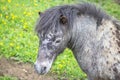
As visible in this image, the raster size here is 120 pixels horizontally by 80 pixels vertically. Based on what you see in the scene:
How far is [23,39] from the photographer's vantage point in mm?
8883

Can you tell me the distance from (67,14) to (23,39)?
11.3ft

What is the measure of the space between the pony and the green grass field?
89 centimetres

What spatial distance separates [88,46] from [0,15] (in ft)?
15.3

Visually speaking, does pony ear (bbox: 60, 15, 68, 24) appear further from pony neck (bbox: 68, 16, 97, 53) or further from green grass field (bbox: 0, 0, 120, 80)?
green grass field (bbox: 0, 0, 120, 80)

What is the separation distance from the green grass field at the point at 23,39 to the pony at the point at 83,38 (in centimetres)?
89

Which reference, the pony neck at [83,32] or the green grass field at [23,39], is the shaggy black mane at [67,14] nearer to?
the pony neck at [83,32]

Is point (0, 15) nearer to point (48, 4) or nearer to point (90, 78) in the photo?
point (48, 4)

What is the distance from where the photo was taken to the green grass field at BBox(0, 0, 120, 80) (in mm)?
7934

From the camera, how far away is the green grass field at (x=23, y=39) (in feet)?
26.0

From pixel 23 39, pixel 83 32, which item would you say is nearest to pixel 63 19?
pixel 83 32

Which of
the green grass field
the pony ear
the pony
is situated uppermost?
the pony ear

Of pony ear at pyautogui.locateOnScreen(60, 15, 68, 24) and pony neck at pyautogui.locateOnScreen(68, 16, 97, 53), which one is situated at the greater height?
pony ear at pyautogui.locateOnScreen(60, 15, 68, 24)

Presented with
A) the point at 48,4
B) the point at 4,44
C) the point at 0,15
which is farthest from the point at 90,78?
the point at 48,4

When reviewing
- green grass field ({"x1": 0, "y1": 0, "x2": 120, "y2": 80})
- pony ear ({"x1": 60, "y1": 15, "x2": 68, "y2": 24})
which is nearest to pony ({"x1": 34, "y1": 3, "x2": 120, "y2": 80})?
pony ear ({"x1": 60, "y1": 15, "x2": 68, "y2": 24})
